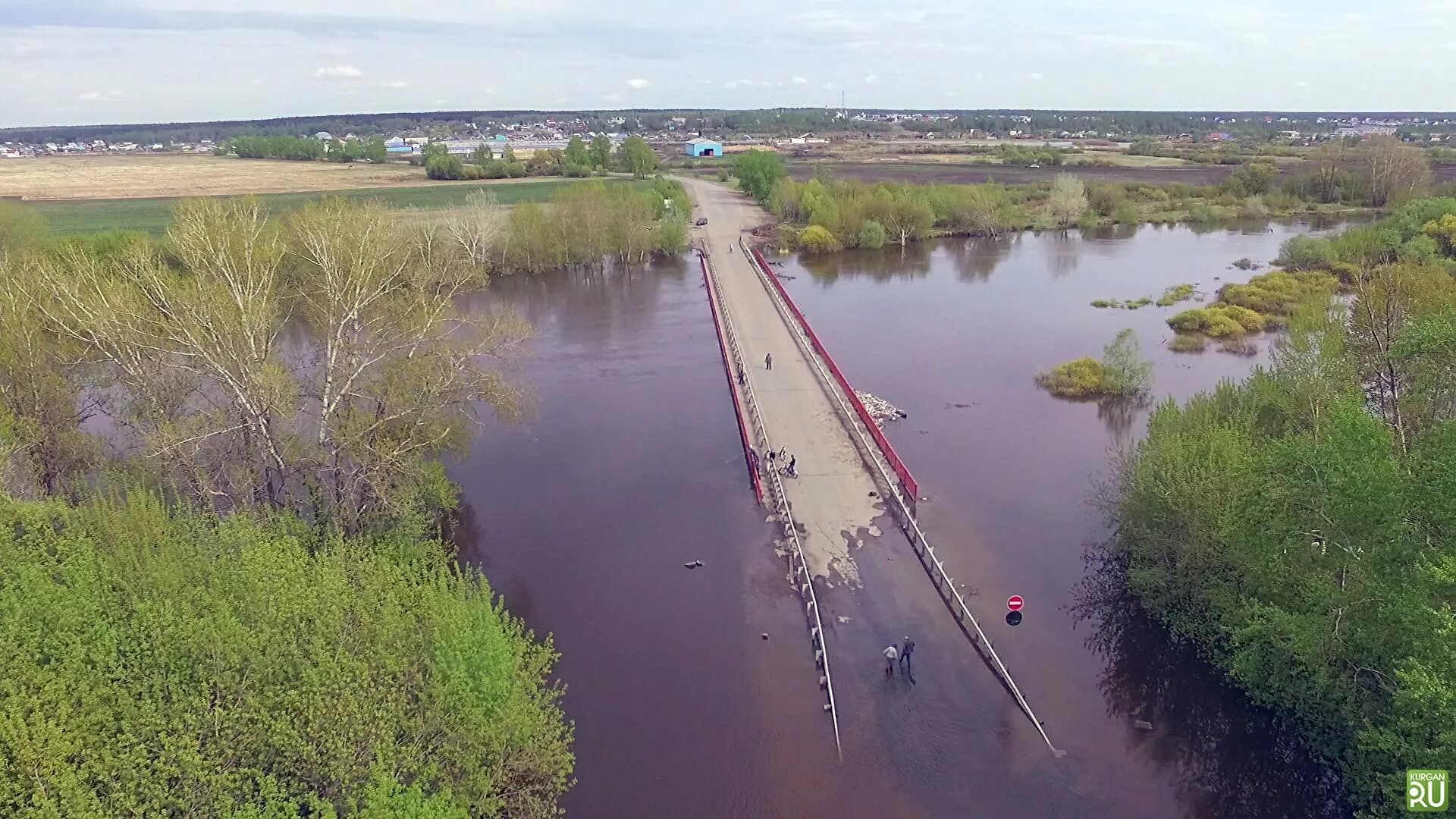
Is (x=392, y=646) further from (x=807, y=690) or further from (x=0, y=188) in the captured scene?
(x=0, y=188)

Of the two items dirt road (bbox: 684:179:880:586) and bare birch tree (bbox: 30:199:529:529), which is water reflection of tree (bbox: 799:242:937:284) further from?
Answer: bare birch tree (bbox: 30:199:529:529)

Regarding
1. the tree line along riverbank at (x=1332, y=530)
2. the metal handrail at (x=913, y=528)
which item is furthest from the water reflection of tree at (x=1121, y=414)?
the metal handrail at (x=913, y=528)

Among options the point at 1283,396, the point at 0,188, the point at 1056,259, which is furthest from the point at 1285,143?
the point at 0,188

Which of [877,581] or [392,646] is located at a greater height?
[392,646]

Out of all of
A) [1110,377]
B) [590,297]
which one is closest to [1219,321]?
[1110,377]

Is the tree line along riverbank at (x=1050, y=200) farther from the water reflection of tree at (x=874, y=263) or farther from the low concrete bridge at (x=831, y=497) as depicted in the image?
the low concrete bridge at (x=831, y=497)

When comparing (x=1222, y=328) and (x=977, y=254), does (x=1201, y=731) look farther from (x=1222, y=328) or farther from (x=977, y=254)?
(x=977, y=254)
